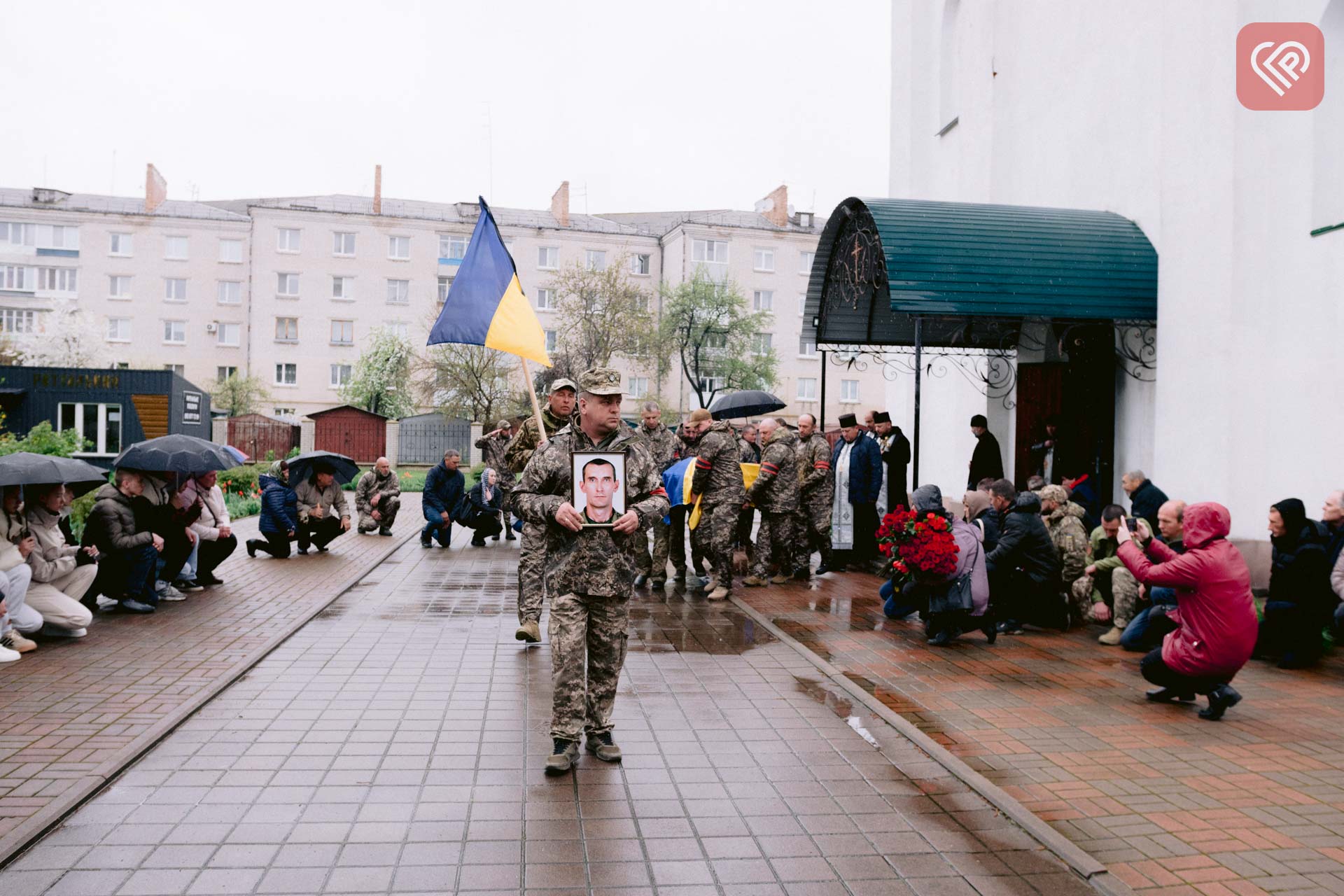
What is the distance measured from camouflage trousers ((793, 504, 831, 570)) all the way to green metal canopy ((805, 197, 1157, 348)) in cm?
259

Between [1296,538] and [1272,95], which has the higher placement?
[1272,95]

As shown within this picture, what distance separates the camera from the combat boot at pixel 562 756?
555cm

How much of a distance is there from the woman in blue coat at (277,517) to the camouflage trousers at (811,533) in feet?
23.5

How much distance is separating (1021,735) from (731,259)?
5681 centimetres

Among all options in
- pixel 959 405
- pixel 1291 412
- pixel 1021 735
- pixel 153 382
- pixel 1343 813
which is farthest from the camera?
pixel 153 382

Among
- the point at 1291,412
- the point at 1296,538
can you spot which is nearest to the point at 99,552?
the point at 1296,538

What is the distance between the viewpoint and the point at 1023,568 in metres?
9.76

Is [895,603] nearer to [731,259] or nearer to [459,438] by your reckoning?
[459,438]

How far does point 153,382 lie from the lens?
104 ft

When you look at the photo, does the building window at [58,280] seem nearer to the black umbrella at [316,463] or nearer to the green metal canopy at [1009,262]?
the black umbrella at [316,463]

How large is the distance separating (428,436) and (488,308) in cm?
4261

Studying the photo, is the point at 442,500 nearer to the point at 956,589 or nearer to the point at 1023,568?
the point at 1023,568

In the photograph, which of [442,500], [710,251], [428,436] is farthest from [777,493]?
[710,251]

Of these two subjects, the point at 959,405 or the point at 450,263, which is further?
the point at 450,263
